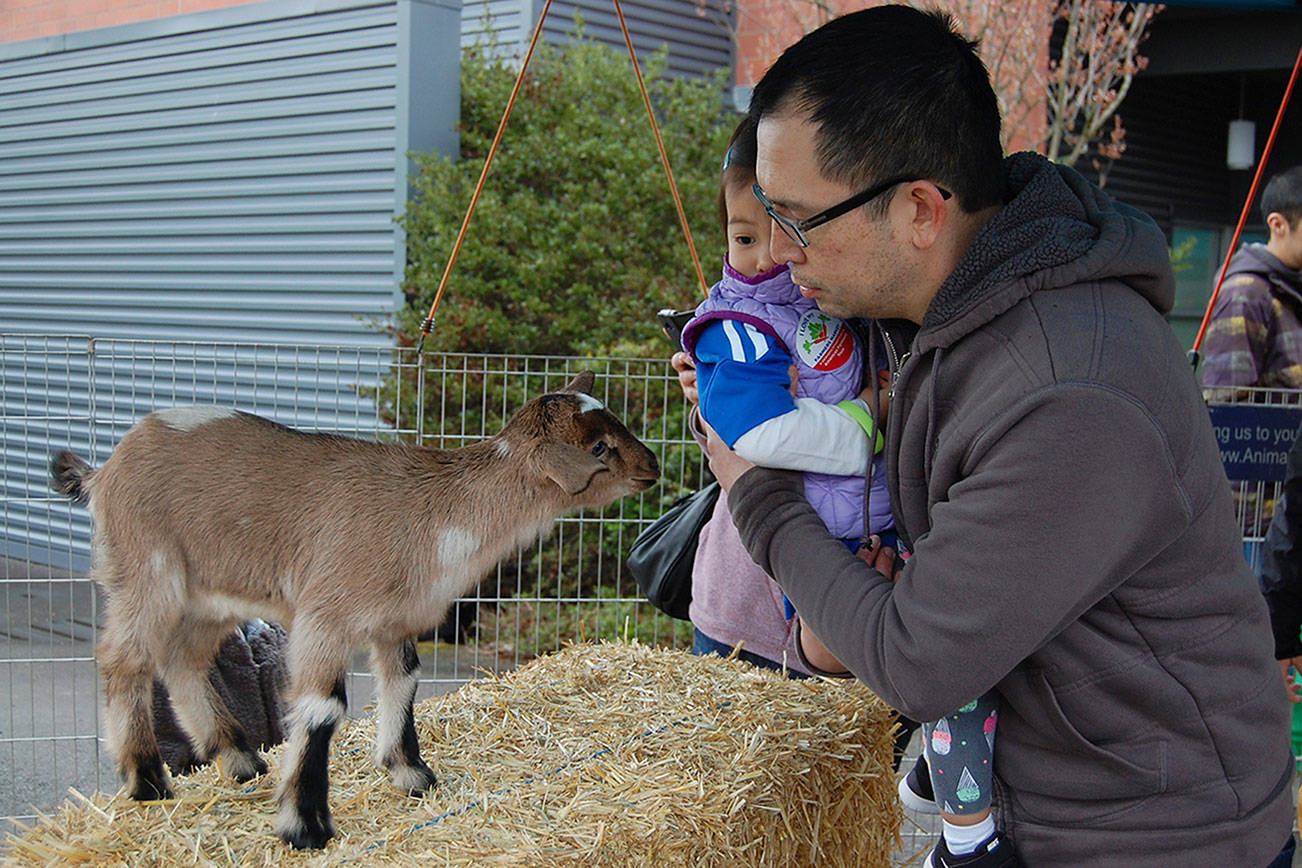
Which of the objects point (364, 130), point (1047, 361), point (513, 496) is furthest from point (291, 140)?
point (1047, 361)

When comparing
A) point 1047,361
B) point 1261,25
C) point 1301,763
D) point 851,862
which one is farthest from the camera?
point 1261,25

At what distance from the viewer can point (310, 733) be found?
2371mm

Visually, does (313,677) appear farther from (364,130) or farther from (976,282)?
(364,130)

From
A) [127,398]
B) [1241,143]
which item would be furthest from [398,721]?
[1241,143]

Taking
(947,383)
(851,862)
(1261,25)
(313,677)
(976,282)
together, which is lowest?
(851,862)

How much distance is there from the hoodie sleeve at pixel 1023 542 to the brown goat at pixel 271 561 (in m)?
1.18

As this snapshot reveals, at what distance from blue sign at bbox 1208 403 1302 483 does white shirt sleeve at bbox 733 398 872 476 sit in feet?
11.4

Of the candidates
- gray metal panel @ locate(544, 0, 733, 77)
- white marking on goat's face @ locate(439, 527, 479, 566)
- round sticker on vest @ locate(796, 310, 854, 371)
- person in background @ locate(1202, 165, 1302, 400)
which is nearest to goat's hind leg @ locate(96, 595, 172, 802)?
white marking on goat's face @ locate(439, 527, 479, 566)

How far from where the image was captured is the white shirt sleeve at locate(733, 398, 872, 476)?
233 centimetres

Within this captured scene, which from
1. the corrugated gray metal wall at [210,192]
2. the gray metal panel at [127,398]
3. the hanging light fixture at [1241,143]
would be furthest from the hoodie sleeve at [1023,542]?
the hanging light fixture at [1241,143]

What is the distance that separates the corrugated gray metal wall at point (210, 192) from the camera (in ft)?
28.5

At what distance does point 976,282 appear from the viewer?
186 cm

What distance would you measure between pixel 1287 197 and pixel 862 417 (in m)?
4.35

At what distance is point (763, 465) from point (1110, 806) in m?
0.85
